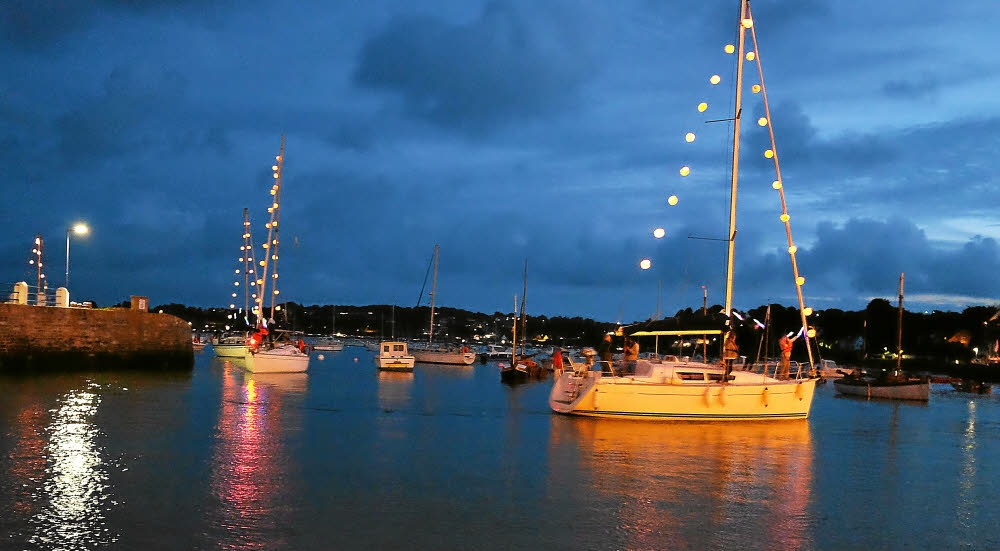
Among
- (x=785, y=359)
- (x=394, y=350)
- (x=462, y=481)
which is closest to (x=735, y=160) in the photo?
(x=785, y=359)

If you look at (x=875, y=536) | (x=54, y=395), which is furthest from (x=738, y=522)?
(x=54, y=395)

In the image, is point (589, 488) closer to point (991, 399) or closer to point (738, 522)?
point (738, 522)

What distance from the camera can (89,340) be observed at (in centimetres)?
4359

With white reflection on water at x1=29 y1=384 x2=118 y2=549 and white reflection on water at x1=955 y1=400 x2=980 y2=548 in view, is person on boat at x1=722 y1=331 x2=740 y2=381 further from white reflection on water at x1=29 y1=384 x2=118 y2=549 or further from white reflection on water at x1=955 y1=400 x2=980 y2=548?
white reflection on water at x1=29 y1=384 x2=118 y2=549

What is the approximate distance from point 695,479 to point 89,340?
3517 cm

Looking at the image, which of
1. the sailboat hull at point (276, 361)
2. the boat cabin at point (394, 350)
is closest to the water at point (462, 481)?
the sailboat hull at point (276, 361)

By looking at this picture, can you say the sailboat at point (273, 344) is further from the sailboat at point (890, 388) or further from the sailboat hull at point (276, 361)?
the sailboat at point (890, 388)

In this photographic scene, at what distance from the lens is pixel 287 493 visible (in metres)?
14.9

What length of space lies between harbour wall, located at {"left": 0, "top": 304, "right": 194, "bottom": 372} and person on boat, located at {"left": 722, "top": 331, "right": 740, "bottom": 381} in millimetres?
30505

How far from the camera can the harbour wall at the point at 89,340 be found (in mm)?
40062

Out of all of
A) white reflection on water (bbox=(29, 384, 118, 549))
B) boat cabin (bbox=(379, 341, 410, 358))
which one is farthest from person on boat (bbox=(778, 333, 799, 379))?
boat cabin (bbox=(379, 341, 410, 358))

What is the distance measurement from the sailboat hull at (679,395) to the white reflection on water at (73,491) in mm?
13911

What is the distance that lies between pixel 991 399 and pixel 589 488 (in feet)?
147

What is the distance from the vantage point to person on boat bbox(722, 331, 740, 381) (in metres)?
27.5
